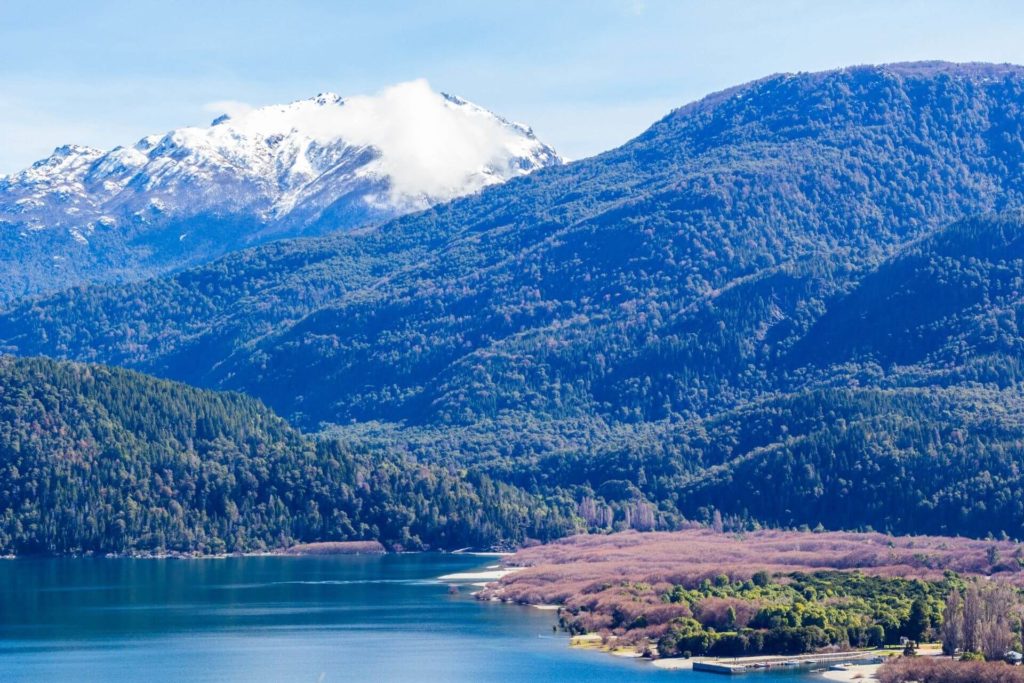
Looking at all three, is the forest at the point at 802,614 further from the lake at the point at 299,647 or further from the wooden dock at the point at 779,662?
the lake at the point at 299,647

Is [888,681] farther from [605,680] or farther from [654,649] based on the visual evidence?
[654,649]

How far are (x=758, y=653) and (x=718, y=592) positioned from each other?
23.3m

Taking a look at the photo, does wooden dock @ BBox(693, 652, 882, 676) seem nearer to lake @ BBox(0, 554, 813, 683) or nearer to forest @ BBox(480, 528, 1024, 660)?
forest @ BBox(480, 528, 1024, 660)

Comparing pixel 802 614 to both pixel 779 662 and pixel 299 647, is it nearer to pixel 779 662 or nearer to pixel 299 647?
pixel 779 662

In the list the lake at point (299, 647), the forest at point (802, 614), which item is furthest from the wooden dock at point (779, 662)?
the lake at point (299, 647)

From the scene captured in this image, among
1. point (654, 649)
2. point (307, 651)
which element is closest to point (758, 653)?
point (654, 649)

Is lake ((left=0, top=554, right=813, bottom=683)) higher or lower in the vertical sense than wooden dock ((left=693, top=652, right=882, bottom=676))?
higher

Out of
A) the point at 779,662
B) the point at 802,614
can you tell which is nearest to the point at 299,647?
the point at 779,662

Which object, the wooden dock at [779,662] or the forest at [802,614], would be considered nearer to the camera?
the forest at [802,614]

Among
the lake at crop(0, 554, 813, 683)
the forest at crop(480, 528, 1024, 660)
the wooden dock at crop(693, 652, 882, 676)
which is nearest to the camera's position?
the forest at crop(480, 528, 1024, 660)

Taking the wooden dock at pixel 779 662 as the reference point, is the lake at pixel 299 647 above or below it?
above

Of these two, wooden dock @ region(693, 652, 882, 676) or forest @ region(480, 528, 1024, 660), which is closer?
forest @ region(480, 528, 1024, 660)

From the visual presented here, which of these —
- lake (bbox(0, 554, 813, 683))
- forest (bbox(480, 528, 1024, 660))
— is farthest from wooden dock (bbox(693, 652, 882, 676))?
lake (bbox(0, 554, 813, 683))

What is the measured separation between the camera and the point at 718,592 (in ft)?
591
